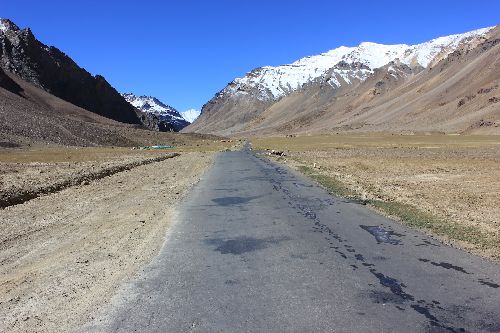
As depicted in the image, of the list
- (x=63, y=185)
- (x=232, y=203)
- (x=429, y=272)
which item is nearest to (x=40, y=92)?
(x=63, y=185)

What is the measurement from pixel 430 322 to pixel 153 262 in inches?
223

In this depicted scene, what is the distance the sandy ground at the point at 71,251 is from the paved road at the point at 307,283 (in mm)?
585

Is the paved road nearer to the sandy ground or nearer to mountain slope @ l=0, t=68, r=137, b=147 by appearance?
the sandy ground

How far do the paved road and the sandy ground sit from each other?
0.58 metres

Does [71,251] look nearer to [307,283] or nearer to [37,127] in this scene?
[307,283]

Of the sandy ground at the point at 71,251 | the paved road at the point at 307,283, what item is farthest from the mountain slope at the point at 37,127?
the paved road at the point at 307,283

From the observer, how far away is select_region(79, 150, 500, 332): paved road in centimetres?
718

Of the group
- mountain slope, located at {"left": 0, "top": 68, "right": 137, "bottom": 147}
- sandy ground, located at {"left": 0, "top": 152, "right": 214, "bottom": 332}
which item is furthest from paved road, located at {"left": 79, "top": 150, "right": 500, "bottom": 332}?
mountain slope, located at {"left": 0, "top": 68, "right": 137, "bottom": 147}

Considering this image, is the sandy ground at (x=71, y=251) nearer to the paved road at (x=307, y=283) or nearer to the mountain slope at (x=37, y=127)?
the paved road at (x=307, y=283)

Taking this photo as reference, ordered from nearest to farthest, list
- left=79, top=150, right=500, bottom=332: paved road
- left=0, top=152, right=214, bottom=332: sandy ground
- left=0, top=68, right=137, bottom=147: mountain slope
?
1. left=79, top=150, right=500, bottom=332: paved road
2. left=0, top=152, right=214, bottom=332: sandy ground
3. left=0, top=68, right=137, bottom=147: mountain slope

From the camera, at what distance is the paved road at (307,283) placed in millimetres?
7176

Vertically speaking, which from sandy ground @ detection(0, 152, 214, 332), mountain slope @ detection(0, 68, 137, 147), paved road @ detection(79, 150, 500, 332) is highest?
mountain slope @ detection(0, 68, 137, 147)

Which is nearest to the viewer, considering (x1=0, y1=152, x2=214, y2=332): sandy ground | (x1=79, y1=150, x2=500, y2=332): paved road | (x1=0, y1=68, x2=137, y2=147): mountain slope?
(x1=79, y1=150, x2=500, y2=332): paved road

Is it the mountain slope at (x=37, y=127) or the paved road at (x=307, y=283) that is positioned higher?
the mountain slope at (x=37, y=127)
